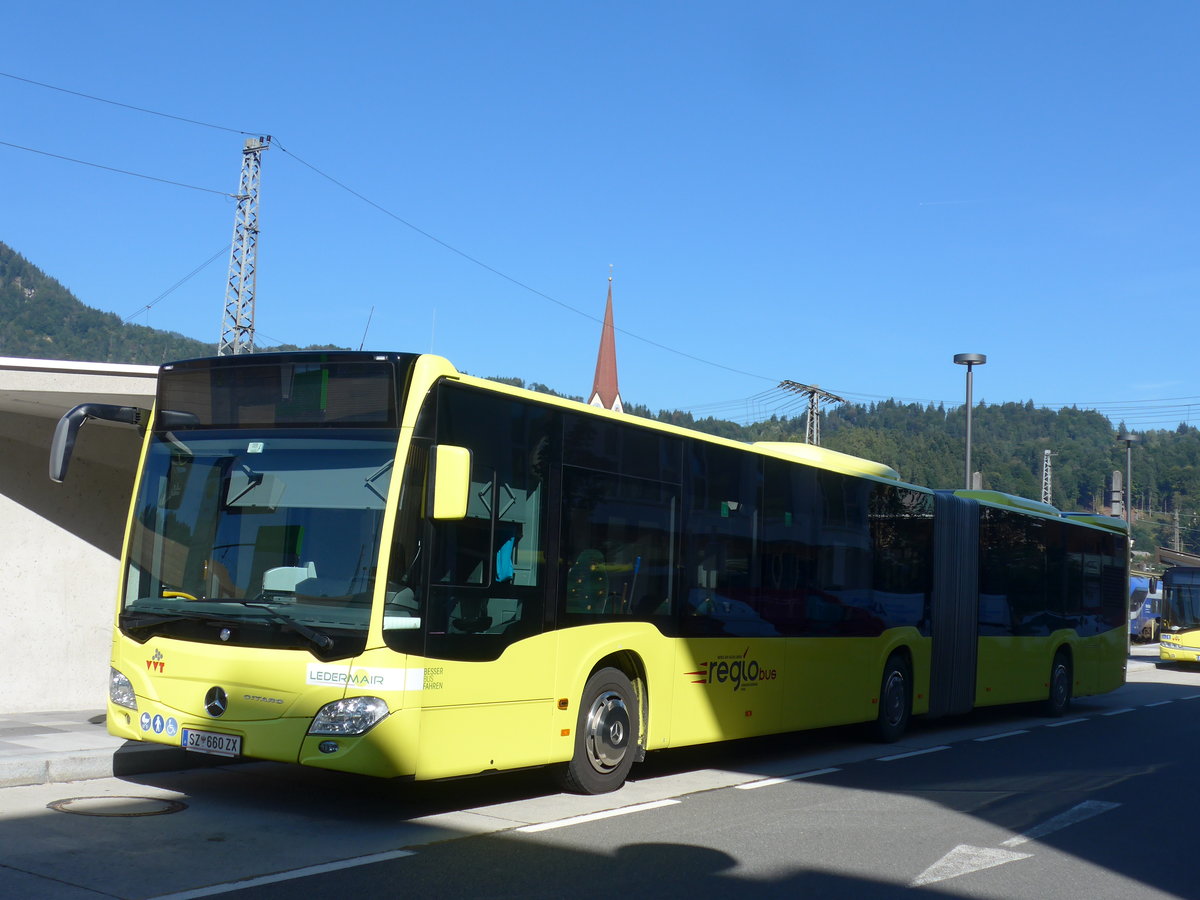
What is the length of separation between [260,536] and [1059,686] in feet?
50.5

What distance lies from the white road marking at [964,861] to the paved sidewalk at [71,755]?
587 cm

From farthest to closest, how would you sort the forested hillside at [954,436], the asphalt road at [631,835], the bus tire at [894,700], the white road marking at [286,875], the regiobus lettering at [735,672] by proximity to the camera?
the forested hillside at [954,436] < the bus tire at [894,700] < the regiobus lettering at [735,672] < the asphalt road at [631,835] < the white road marking at [286,875]

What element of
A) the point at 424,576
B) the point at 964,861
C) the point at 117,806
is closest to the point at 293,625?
the point at 424,576

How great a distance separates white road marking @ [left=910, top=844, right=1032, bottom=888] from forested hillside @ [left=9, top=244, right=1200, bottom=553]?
51526mm

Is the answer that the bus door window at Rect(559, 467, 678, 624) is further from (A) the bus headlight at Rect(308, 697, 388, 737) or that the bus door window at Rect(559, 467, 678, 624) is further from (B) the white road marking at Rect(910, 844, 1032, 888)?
(B) the white road marking at Rect(910, 844, 1032, 888)

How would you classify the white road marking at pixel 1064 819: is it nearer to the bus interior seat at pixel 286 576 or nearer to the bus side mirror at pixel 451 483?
the bus side mirror at pixel 451 483

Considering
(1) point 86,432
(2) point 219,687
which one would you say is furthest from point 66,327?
(2) point 219,687

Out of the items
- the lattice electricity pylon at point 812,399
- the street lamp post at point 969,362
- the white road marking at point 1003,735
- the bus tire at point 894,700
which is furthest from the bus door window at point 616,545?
the lattice electricity pylon at point 812,399

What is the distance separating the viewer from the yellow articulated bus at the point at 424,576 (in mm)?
7801

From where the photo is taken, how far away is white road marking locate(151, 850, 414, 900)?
20.1 ft

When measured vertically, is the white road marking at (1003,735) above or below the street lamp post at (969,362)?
below

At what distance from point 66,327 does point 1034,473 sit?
80.9 meters

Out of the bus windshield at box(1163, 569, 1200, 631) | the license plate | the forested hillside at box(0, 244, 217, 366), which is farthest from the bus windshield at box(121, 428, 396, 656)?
the forested hillside at box(0, 244, 217, 366)

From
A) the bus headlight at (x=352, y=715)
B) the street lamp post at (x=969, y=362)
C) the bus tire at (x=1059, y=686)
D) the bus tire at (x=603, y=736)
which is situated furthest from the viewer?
the street lamp post at (x=969, y=362)
